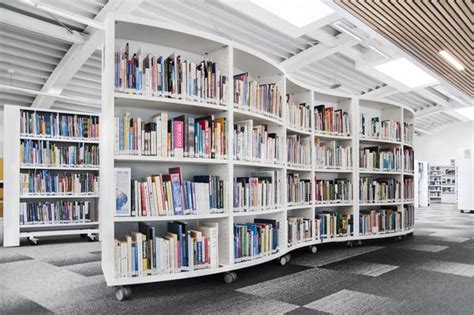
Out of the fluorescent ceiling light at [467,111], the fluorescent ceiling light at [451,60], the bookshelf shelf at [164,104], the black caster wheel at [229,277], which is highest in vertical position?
the fluorescent ceiling light at [467,111]

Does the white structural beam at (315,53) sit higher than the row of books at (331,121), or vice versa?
the white structural beam at (315,53)

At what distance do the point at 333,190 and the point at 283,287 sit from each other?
7.83 ft

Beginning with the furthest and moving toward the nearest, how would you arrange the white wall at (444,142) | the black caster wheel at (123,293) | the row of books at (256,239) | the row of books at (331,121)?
the white wall at (444,142) < the row of books at (331,121) < the row of books at (256,239) < the black caster wheel at (123,293)

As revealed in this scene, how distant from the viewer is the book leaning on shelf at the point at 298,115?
4758 millimetres

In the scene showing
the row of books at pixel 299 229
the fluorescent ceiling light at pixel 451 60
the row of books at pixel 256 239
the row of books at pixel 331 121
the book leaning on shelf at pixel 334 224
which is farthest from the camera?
the fluorescent ceiling light at pixel 451 60

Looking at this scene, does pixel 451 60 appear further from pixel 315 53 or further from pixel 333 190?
pixel 315 53

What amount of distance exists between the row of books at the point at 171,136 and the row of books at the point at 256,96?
336 millimetres

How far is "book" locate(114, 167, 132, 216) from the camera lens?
3.05 metres

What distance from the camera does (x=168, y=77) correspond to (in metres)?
3.28

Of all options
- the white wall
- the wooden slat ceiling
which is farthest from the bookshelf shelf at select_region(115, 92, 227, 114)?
the white wall

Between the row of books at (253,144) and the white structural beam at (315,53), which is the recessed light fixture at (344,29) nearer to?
the white structural beam at (315,53)

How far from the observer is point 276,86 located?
14.0ft

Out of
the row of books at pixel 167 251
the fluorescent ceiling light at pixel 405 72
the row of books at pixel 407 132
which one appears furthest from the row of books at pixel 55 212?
the fluorescent ceiling light at pixel 405 72

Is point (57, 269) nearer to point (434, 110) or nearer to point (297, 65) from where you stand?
point (297, 65)
